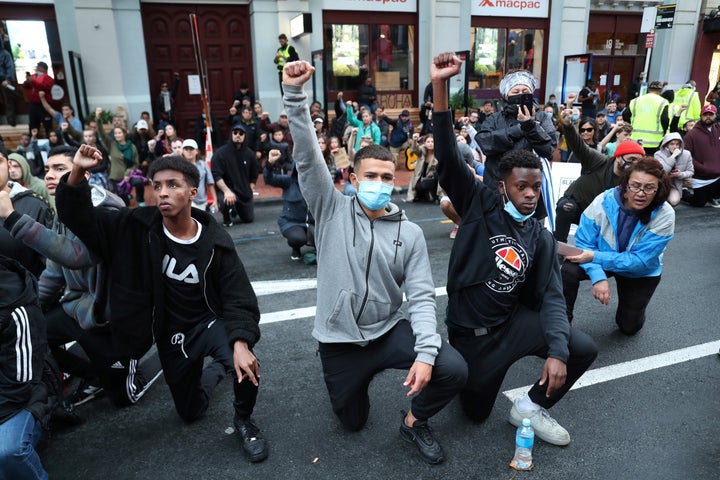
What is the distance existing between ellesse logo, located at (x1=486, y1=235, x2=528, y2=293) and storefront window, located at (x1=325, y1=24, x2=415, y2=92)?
14.7m

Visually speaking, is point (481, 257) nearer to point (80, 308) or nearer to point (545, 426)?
point (545, 426)

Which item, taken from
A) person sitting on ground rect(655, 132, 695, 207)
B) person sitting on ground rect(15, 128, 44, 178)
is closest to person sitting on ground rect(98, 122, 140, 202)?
person sitting on ground rect(15, 128, 44, 178)

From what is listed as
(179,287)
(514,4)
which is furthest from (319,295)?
(514,4)

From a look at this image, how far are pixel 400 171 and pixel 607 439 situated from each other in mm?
11250

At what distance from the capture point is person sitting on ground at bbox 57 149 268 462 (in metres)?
3.04

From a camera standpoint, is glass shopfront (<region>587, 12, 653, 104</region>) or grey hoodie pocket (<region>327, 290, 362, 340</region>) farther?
glass shopfront (<region>587, 12, 653, 104</region>)

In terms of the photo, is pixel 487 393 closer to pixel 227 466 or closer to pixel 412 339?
pixel 412 339

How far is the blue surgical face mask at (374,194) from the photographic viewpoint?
3.05 m

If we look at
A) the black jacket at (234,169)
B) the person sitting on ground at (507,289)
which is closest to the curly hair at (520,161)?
the person sitting on ground at (507,289)

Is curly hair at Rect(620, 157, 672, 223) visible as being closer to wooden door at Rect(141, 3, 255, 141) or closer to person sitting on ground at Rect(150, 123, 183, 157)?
person sitting on ground at Rect(150, 123, 183, 157)

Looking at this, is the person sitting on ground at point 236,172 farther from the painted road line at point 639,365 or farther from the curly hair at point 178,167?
the painted road line at point 639,365

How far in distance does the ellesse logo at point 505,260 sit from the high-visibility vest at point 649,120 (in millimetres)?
9125

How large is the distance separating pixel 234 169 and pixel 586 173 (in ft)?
17.8

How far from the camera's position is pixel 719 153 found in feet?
30.8
